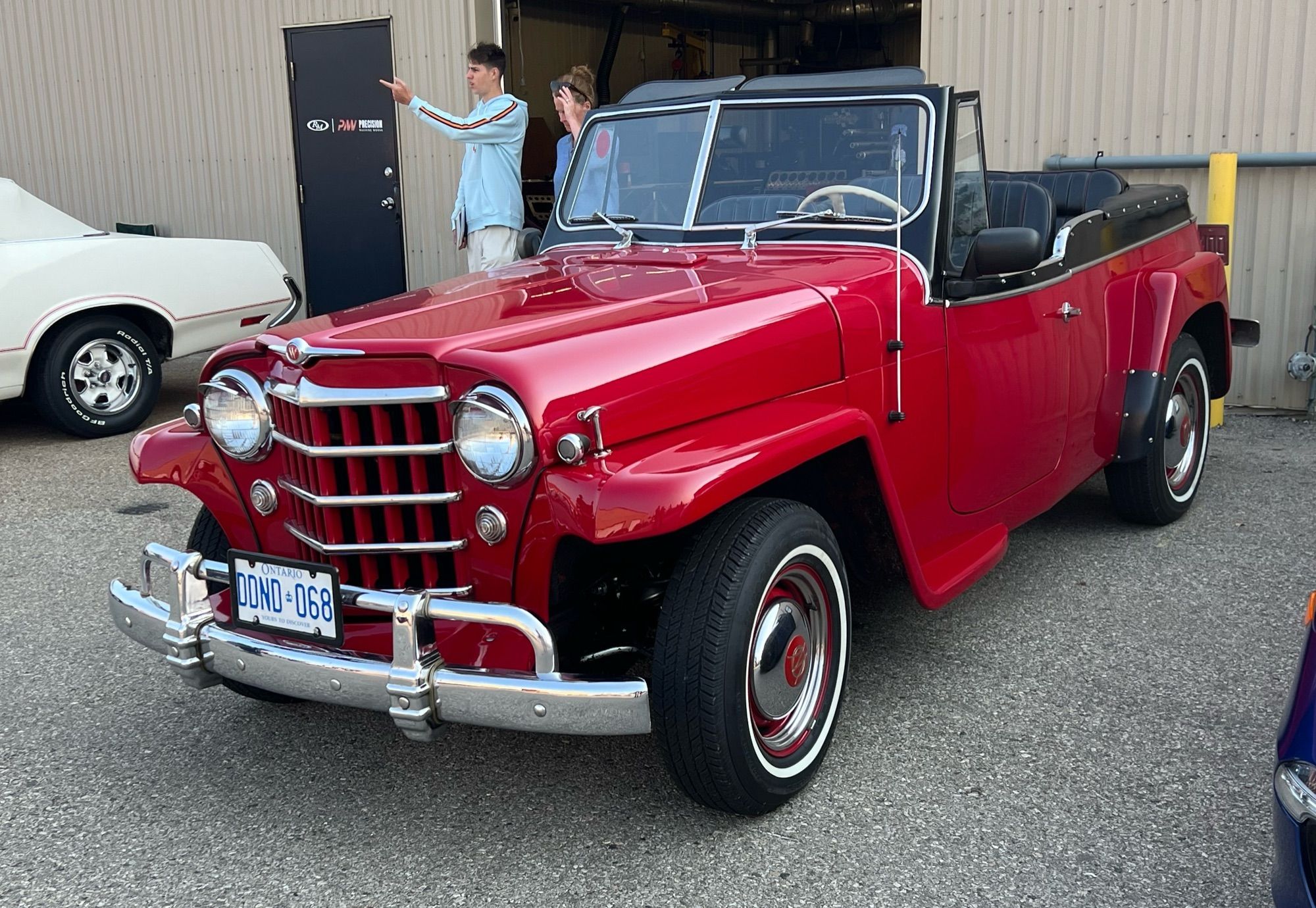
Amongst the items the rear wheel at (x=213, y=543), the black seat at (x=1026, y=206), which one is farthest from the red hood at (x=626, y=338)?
the black seat at (x=1026, y=206)

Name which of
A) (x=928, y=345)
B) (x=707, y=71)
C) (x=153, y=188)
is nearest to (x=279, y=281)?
(x=153, y=188)

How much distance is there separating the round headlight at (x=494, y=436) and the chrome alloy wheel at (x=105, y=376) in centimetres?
520

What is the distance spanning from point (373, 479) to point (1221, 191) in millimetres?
5290

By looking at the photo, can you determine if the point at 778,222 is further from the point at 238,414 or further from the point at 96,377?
the point at 96,377

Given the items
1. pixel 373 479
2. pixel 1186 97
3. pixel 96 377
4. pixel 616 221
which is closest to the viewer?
pixel 373 479

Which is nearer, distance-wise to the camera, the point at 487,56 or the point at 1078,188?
the point at 1078,188

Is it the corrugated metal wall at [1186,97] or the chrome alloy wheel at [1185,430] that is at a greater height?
the corrugated metal wall at [1186,97]

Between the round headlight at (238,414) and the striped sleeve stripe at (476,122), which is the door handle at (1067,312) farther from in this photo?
the striped sleeve stripe at (476,122)

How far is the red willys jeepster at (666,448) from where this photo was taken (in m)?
2.50

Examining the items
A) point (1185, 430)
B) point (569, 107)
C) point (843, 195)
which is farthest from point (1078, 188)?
point (569, 107)

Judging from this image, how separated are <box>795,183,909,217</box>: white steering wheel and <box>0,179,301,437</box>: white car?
190 inches

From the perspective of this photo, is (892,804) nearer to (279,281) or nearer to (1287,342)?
(1287,342)

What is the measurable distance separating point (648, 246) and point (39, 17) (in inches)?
373

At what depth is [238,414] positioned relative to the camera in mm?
2895
